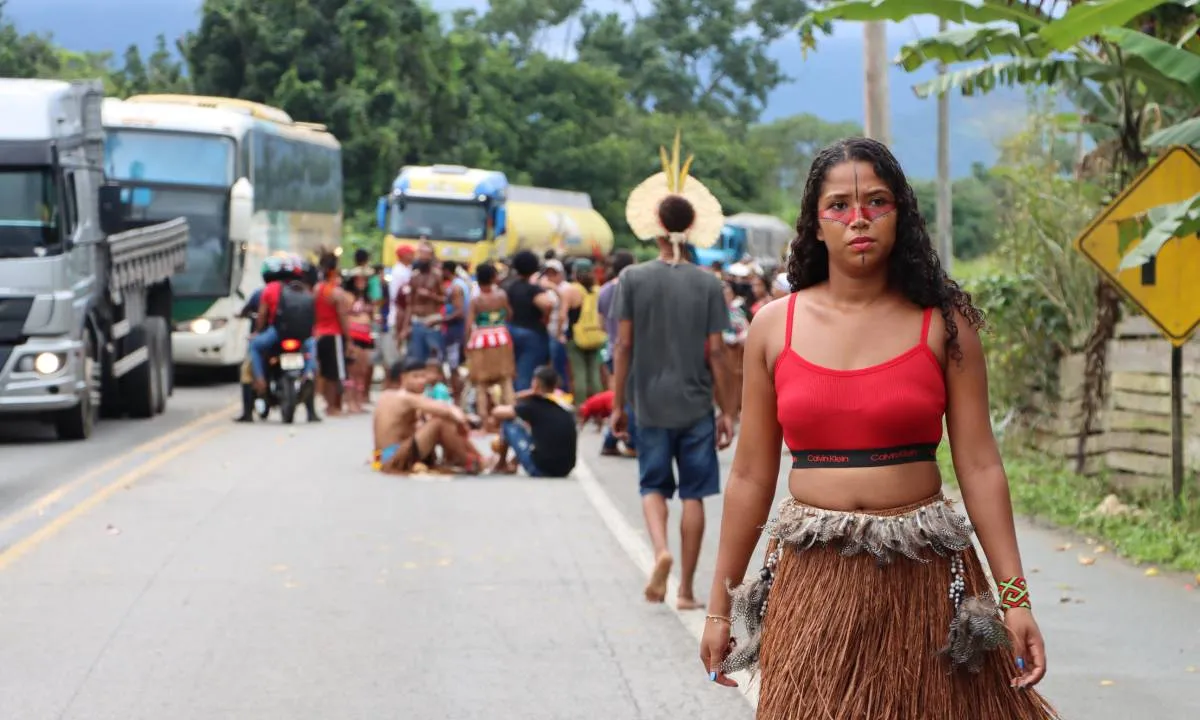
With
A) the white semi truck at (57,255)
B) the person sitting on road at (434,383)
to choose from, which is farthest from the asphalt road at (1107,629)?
the white semi truck at (57,255)

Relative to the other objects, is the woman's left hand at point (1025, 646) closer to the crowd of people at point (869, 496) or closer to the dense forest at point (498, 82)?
the crowd of people at point (869, 496)

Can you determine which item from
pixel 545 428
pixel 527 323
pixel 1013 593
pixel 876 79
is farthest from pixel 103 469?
pixel 1013 593

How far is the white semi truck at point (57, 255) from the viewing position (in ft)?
58.2

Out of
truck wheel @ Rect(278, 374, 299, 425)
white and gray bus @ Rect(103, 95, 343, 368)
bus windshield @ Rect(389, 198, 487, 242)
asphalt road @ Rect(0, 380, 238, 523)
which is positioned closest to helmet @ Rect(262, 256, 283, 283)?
truck wheel @ Rect(278, 374, 299, 425)

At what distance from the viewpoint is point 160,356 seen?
2262 cm

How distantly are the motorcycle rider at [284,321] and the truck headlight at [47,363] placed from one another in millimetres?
3059

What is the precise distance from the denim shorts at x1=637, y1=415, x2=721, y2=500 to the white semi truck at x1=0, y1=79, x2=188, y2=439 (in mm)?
9890

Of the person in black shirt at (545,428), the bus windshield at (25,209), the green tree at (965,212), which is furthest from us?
the green tree at (965,212)

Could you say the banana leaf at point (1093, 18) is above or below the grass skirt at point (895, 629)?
above

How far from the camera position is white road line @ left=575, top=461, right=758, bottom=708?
7528 mm

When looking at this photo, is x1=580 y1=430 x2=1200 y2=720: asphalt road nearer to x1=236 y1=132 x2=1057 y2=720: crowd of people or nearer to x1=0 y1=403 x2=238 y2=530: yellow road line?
x1=236 y1=132 x2=1057 y2=720: crowd of people

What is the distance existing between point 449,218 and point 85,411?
19.3 metres

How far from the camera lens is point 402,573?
10.4 metres

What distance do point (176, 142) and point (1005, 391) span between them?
15.2m
